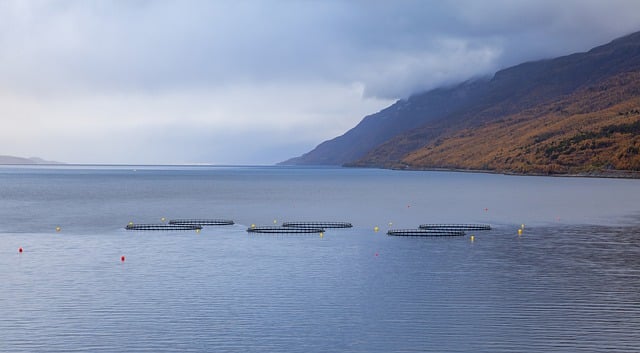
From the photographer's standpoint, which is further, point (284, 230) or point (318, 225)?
point (318, 225)

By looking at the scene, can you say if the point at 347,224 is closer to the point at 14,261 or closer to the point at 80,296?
the point at 14,261

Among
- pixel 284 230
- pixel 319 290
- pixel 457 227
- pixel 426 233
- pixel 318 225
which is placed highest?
pixel 318 225

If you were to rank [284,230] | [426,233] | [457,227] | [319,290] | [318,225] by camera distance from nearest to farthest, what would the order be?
1. [319,290]
2. [426,233]
3. [284,230]
4. [457,227]
5. [318,225]

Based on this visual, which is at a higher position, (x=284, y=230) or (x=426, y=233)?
(x=284, y=230)

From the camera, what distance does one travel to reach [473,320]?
44.1m

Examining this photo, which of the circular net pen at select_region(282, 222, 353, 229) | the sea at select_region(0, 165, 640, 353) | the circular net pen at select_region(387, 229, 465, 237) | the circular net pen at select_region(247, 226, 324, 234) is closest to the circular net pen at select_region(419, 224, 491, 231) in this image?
the sea at select_region(0, 165, 640, 353)

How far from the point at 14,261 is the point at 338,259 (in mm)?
34930

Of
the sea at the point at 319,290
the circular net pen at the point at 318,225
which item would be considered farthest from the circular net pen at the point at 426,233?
the circular net pen at the point at 318,225

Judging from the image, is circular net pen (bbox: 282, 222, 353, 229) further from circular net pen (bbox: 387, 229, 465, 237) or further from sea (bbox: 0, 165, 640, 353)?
circular net pen (bbox: 387, 229, 465, 237)

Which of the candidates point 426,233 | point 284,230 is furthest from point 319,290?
point 284,230

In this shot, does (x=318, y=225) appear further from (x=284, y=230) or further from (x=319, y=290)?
(x=319, y=290)

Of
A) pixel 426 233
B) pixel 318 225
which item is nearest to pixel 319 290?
pixel 426 233

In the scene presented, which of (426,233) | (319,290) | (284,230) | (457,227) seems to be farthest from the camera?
(457,227)

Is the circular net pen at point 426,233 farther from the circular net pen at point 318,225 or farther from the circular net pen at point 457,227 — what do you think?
the circular net pen at point 318,225
